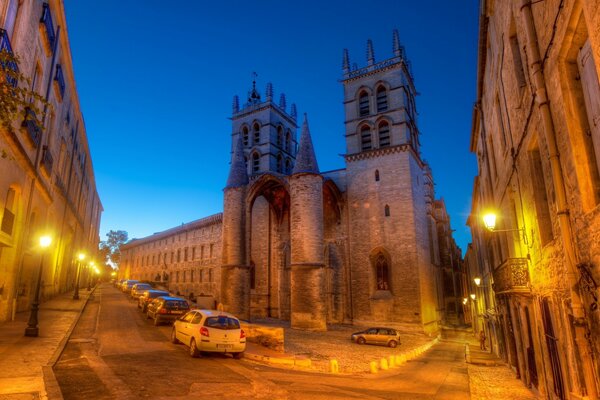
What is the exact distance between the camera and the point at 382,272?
27281 millimetres

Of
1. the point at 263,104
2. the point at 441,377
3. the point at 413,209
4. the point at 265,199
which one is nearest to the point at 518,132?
the point at 441,377

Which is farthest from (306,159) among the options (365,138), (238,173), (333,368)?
(333,368)

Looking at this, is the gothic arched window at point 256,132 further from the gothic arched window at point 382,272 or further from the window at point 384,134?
the gothic arched window at point 382,272

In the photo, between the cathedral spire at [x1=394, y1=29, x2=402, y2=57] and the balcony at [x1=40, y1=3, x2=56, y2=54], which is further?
the cathedral spire at [x1=394, y1=29, x2=402, y2=57]

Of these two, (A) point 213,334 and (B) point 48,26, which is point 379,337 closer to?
(A) point 213,334

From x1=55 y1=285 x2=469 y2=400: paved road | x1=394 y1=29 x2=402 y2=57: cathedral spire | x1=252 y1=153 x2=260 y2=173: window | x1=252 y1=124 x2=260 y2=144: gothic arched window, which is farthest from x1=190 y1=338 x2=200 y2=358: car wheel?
x1=252 y1=124 x2=260 y2=144: gothic arched window

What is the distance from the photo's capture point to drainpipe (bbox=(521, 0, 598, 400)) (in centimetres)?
519

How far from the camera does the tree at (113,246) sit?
7875 cm

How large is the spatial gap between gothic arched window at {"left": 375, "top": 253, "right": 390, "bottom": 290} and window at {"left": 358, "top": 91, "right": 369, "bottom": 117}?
12873 millimetres

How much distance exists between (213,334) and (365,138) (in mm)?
24010

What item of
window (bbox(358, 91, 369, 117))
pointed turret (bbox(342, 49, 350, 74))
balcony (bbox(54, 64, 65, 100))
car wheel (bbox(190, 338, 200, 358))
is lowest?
car wheel (bbox(190, 338, 200, 358))

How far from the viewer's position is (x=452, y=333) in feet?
101

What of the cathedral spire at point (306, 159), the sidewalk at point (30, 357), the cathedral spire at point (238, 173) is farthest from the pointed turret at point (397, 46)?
the sidewalk at point (30, 357)

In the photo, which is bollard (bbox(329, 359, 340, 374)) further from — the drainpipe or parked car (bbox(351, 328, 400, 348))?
parked car (bbox(351, 328, 400, 348))
